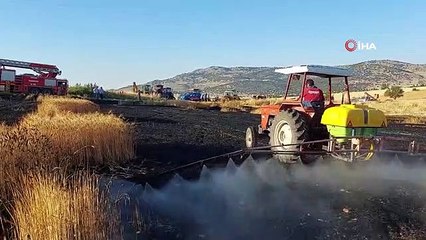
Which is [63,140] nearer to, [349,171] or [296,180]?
[296,180]

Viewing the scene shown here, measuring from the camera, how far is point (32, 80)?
152 ft

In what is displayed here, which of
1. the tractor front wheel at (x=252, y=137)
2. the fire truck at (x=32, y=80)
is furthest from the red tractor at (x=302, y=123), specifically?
the fire truck at (x=32, y=80)

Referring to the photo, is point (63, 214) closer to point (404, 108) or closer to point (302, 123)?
point (302, 123)

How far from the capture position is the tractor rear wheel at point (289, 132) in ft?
33.9

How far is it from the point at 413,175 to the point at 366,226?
443 centimetres

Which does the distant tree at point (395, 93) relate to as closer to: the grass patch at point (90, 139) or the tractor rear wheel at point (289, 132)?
the tractor rear wheel at point (289, 132)

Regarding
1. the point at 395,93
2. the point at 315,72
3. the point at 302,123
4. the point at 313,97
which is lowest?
the point at 302,123

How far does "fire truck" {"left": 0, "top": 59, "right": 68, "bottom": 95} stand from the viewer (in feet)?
148

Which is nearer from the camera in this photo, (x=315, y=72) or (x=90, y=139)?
(x=90, y=139)

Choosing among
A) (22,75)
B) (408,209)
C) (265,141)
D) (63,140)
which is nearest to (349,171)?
(408,209)

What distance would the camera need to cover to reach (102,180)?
29.2 feet

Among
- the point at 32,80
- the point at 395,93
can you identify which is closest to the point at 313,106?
the point at 32,80

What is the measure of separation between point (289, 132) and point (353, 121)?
1.84 metres

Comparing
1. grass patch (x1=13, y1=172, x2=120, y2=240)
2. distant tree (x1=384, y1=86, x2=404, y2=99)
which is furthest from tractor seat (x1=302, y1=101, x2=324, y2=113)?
distant tree (x1=384, y1=86, x2=404, y2=99)
